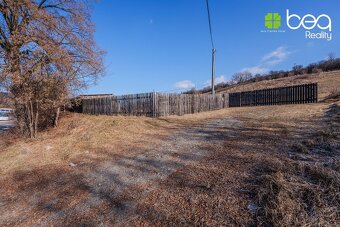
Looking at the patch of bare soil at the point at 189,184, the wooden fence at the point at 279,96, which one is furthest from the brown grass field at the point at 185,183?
the wooden fence at the point at 279,96

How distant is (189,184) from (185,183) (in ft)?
0.27

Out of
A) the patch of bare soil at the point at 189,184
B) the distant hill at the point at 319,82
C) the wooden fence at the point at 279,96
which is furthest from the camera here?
the distant hill at the point at 319,82

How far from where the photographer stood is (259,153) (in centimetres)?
434

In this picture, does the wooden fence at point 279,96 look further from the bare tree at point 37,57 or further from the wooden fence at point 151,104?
the bare tree at point 37,57

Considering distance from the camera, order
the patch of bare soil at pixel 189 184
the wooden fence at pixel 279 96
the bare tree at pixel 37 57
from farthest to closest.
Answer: the wooden fence at pixel 279 96 < the bare tree at pixel 37 57 < the patch of bare soil at pixel 189 184

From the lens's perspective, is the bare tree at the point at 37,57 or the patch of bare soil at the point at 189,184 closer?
the patch of bare soil at the point at 189,184

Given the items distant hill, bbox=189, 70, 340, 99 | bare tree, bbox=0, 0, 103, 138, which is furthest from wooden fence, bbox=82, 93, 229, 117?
distant hill, bbox=189, 70, 340, 99

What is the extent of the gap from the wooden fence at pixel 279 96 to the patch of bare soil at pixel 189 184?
11490mm

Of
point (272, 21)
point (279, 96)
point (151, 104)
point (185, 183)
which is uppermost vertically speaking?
point (272, 21)

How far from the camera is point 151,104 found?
11.8 metres

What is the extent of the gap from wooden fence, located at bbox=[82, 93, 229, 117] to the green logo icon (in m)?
5.71

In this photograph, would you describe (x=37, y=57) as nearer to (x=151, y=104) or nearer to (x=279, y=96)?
(x=151, y=104)

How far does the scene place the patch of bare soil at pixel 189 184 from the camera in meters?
2.57

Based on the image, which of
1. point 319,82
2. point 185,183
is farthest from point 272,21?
point 319,82
